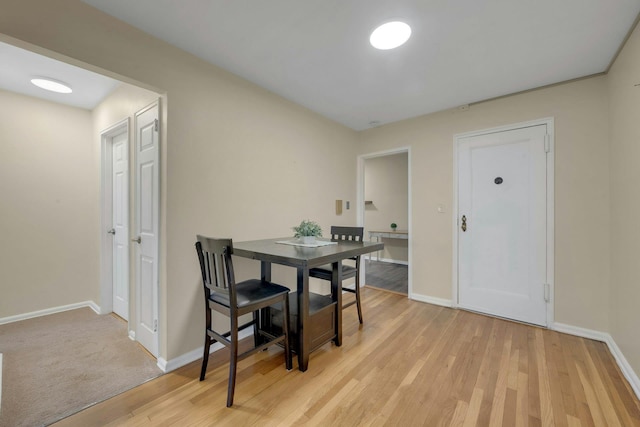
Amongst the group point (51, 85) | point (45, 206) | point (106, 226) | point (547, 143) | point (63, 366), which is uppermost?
point (51, 85)

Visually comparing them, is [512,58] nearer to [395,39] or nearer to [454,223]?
[395,39]

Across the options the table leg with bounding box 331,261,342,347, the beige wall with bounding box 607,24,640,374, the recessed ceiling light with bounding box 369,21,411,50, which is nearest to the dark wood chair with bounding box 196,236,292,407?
the table leg with bounding box 331,261,342,347

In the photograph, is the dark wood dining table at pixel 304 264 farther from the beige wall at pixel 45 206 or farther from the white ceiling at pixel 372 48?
the beige wall at pixel 45 206

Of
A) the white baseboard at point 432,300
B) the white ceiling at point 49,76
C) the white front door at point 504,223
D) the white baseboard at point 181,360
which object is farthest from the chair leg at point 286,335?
the white ceiling at point 49,76

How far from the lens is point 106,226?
9.87ft

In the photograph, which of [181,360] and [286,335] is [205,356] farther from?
[286,335]

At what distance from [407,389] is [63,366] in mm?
2527

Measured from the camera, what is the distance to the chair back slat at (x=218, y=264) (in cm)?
152

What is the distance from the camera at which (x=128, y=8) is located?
1584 mm

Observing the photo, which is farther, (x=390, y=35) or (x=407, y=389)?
(x=390, y=35)

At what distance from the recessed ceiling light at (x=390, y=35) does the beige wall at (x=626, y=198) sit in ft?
4.90

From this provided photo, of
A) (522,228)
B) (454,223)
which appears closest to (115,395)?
(454,223)

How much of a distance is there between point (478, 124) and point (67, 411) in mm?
4210

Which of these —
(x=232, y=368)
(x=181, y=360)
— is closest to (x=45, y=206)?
(x=181, y=360)
